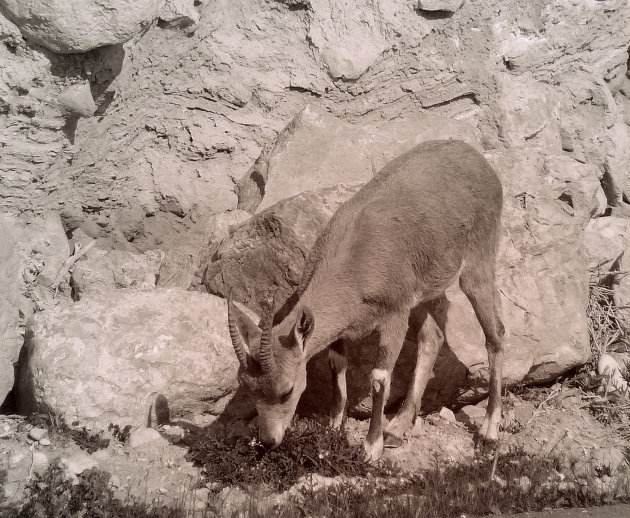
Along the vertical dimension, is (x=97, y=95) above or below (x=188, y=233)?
above

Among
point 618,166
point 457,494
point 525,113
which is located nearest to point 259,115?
point 525,113

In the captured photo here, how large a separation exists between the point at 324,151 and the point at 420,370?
10.2ft

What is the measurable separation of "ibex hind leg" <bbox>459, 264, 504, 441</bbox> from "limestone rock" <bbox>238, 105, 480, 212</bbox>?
1951mm

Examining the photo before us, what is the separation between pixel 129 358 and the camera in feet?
21.8

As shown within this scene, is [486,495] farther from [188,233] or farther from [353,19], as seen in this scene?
[353,19]

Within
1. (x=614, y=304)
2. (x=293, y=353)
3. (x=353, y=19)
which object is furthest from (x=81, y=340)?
(x=614, y=304)

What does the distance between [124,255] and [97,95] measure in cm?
212

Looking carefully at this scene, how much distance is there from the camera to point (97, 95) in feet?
25.3

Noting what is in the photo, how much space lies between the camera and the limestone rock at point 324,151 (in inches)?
341

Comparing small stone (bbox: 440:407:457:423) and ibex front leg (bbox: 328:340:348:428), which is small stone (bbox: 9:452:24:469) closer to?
ibex front leg (bbox: 328:340:348:428)

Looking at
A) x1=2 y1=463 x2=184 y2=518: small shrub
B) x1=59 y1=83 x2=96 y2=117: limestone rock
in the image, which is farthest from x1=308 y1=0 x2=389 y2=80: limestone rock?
x1=2 y1=463 x2=184 y2=518: small shrub

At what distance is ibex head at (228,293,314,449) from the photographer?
5.61 metres

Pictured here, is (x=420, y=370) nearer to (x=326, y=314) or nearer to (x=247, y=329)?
(x=326, y=314)

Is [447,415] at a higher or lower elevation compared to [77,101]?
lower
